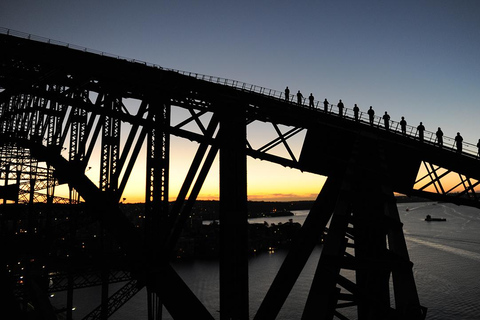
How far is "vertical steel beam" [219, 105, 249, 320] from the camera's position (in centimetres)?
877

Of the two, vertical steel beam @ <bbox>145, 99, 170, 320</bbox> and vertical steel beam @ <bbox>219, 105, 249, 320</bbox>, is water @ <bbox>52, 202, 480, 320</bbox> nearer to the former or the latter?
vertical steel beam @ <bbox>145, 99, 170, 320</bbox>

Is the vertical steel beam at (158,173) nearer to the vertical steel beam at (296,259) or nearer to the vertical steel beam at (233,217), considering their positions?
the vertical steel beam at (233,217)

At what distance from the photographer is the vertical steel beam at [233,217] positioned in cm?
877

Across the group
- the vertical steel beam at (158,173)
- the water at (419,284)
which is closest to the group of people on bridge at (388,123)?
the vertical steel beam at (158,173)

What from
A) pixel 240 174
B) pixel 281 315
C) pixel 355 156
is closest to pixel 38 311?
pixel 240 174

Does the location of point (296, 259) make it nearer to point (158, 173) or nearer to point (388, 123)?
point (158, 173)

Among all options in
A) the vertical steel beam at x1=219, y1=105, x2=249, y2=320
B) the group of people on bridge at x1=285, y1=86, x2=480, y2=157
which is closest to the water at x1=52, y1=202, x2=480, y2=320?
the group of people on bridge at x1=285, y1=86, x2=480, y2=157

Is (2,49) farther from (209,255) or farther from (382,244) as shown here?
(209,255)

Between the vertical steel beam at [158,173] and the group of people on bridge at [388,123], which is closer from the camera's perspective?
the vertical steel beam at [158,173]

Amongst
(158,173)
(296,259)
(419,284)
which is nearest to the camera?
(296,259)

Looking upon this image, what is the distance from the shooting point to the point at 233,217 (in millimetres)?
9062

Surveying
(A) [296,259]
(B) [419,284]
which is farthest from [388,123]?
(B) [419,284]

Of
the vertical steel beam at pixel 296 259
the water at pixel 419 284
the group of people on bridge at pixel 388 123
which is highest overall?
the group of people on bridge at pixel 388 123

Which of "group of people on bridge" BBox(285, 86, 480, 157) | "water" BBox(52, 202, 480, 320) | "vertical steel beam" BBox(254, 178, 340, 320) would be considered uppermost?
"group of people on bridge" BBox(285, 86, 480, 157)
